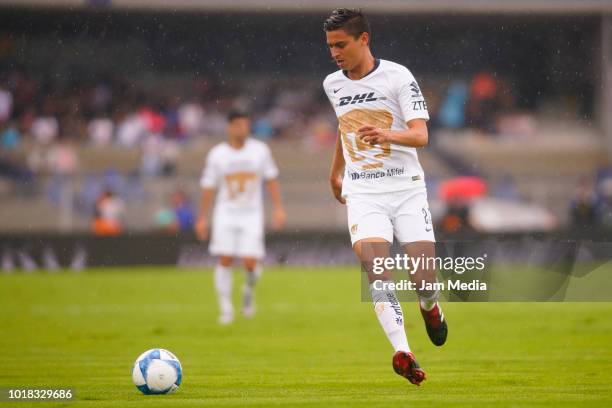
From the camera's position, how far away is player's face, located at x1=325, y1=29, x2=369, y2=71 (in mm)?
8320

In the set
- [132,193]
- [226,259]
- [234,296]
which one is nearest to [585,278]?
[226,259]

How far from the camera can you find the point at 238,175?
1563 cm

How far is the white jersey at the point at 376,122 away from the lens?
849 cm

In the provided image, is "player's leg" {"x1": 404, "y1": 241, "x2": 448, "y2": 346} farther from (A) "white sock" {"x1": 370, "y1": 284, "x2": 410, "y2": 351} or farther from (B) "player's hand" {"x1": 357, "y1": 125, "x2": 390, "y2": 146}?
(B) "player's hand" {"x1": 357, "y1": 125, "x2": 390, "y2": 146}

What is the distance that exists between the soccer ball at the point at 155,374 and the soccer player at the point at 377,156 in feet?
5.25

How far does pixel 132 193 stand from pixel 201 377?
17.1 meters

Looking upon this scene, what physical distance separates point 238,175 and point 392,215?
284 inches

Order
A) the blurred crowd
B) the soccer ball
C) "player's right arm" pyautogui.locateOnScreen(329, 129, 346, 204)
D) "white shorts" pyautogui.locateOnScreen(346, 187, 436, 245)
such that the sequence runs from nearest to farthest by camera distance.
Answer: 1. the soccer ball
2. "white shorts" pyautogui.locateOnScreen(346, 187, 436, 245)
3. "player's right arm" pyautogui.locateOnScreen(329, 129, 346, 204)
4. the blurred crowd

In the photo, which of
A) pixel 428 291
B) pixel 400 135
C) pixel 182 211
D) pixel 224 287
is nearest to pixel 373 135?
pixel 400 135

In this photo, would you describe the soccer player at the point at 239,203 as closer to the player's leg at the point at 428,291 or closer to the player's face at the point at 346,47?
the player's leg at the point at 428,291

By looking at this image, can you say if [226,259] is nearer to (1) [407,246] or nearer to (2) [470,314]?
(2) [470,314]

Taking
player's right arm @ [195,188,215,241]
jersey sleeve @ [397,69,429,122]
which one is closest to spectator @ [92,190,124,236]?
player's right arm @ [195,188,215,241]

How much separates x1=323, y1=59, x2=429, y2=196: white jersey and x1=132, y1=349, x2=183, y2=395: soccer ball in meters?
1.96

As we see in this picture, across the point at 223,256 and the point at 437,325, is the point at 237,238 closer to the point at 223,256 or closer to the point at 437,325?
the point at 223,256
